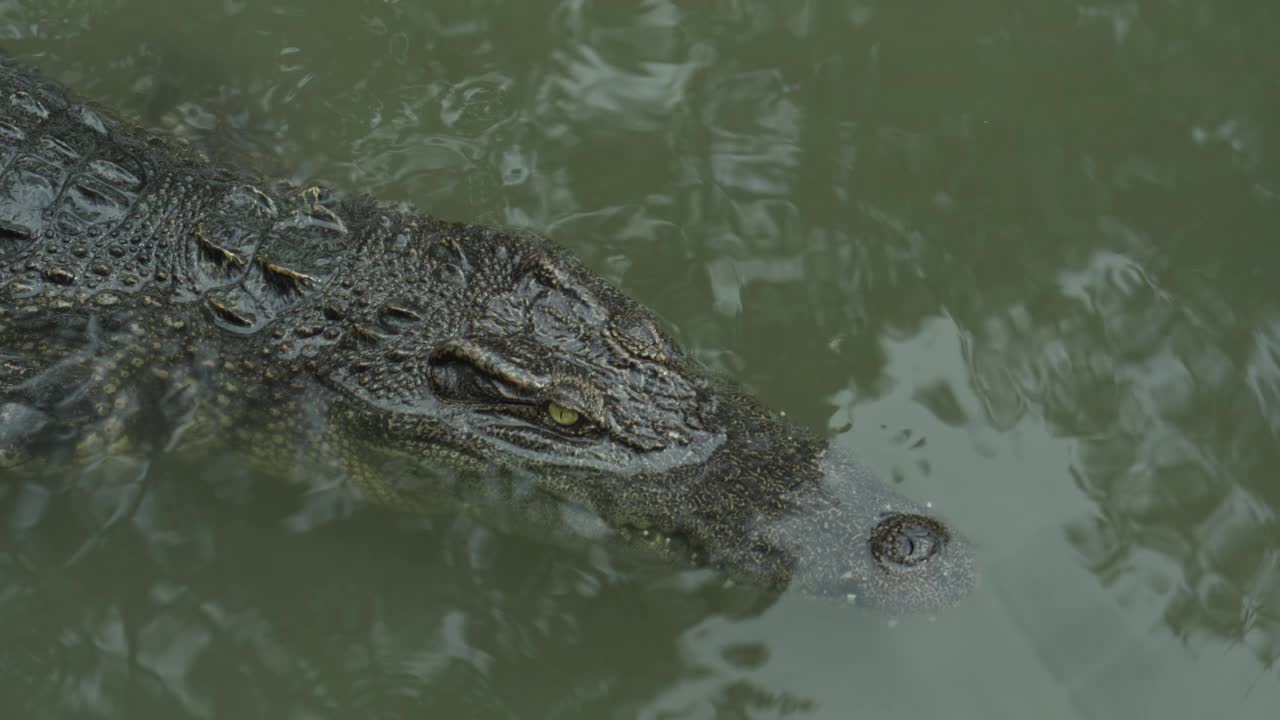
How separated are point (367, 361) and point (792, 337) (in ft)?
6.12

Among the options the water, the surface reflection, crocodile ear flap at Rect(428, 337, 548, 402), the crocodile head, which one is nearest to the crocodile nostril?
the crocodile head

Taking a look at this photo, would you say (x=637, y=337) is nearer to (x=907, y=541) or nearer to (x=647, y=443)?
(x=647, y=443)

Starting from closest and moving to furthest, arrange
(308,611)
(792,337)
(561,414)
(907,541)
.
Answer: (907,541)
(561,414)
(308,611)
(792,337)

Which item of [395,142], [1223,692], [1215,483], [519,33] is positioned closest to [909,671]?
[1223,692]

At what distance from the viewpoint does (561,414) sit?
4055 mm

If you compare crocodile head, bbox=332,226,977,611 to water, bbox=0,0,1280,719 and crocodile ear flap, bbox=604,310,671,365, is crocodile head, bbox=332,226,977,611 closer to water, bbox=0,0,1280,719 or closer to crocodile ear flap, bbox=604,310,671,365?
crocodile ear flap, bbox=604,310,671,365

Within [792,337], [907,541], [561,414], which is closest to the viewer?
[907,541]

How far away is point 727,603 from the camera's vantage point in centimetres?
421

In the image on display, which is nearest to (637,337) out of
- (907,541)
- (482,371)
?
(482,371)

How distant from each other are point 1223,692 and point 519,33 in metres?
4.60

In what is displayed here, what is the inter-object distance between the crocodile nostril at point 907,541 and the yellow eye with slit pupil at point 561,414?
45.0 inches

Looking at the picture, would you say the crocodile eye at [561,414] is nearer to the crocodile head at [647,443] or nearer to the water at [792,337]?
the crocodile head at [647,443]

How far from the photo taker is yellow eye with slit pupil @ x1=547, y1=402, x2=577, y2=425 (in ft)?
13.2

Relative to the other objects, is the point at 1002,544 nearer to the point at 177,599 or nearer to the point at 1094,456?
the point at 1094,456
